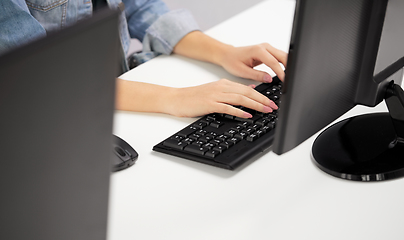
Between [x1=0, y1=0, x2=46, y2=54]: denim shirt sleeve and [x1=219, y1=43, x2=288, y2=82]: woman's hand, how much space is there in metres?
0.41

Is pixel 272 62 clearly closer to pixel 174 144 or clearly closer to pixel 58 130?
pixel 174 144

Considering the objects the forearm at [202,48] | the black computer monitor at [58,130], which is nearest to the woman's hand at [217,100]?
the forearm at [202,48]

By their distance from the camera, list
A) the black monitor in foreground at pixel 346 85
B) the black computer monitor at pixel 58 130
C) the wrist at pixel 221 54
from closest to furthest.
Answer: the black computer monitor at pixel 58 130, the black monitor in foreground at pixel 346 85, the wrist at pixel 221 54

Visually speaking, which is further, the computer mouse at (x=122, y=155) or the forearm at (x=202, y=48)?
the forearm at (x=202, y=48)

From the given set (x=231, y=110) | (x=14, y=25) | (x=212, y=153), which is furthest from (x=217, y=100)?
(x=14, y=25)

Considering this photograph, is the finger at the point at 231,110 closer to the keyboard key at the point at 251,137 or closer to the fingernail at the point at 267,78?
the keyboard key at the point at 251,137

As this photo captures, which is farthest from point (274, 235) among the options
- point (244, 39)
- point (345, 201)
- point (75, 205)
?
point (244, 39)

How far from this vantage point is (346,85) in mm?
716

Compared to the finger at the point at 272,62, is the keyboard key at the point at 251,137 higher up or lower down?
lower down

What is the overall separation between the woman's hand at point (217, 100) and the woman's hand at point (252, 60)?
0.41 feet

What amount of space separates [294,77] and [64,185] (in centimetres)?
33

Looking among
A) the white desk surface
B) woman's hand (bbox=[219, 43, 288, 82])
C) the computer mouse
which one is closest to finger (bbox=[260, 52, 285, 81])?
woman's hand (bbox=[219, 43, 288, 82])

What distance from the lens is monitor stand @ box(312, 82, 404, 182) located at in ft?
2.37

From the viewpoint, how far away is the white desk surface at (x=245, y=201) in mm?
625
